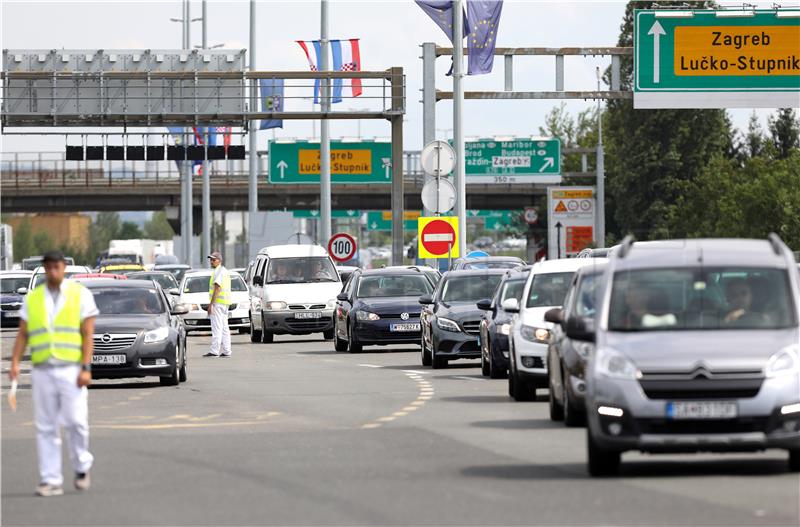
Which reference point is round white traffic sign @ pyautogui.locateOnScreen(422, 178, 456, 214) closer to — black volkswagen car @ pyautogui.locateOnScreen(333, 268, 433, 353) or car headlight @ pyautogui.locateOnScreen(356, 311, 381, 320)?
black volkswagen car @ pyautogui.locateOnScreen(333, 268, 433, 353)

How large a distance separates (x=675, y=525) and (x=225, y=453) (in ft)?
19.7

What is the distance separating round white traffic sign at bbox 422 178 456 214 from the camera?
37.7m

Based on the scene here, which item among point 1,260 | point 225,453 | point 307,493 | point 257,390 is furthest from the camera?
point 1,260

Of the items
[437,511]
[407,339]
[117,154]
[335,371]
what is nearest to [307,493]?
[437,511]

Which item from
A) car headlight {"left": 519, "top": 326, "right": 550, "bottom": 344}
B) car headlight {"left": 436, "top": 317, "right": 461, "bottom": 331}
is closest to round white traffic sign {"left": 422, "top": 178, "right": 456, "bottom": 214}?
car headlight {"left": 436, "top": 317, "right": 461, "bottom": 331}

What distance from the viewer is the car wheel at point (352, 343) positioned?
36406 mm

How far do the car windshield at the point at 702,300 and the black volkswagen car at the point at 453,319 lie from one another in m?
14.9

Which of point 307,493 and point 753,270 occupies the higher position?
point 753,270

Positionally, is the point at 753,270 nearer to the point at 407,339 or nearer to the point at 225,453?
the point at 225,453

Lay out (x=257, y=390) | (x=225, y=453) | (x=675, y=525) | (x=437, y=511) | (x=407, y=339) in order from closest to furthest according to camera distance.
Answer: (x=675, y=525), (x=437, y=511), (x=225, y=453), (x=257, y=390), (x=407, y=339)

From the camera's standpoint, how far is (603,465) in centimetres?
1422

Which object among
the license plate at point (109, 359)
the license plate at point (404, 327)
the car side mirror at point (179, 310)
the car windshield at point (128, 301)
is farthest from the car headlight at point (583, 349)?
the license plate at point (404, 327)

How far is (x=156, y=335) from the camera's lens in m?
26.8

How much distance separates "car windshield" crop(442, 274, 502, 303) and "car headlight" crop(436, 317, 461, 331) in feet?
3.06
